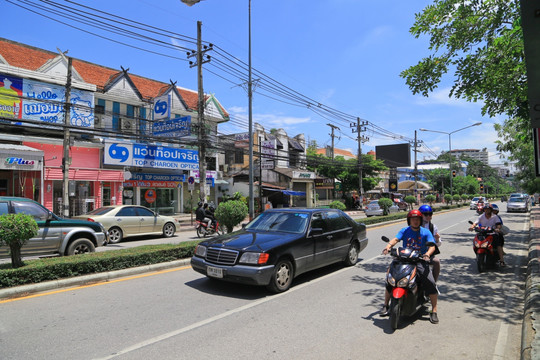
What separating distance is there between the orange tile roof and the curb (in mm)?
19960

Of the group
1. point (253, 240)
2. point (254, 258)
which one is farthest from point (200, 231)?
point (254, 258)

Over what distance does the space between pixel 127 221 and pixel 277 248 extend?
1039cm

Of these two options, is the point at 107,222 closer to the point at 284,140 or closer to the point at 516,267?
the point at 516,267

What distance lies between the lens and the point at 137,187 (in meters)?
25.5

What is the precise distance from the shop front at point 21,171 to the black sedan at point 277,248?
55.7 feet

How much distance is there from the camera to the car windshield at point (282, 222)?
692 centimetres

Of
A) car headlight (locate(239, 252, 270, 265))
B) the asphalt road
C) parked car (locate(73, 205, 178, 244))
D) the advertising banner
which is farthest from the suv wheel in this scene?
the advertising banner

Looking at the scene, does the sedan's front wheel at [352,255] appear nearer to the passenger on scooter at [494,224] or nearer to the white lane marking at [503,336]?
the passenger on scooter at [494,224]

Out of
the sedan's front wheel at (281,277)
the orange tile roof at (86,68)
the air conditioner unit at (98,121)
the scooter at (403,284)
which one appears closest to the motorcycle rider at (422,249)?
the scooter at (403,284)

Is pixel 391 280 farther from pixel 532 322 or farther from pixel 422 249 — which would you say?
pixel 532 322

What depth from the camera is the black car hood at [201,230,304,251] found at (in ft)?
19.5

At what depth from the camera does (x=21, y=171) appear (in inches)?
777

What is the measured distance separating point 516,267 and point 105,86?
26.1m

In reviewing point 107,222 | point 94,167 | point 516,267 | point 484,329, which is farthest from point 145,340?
point 94,167
